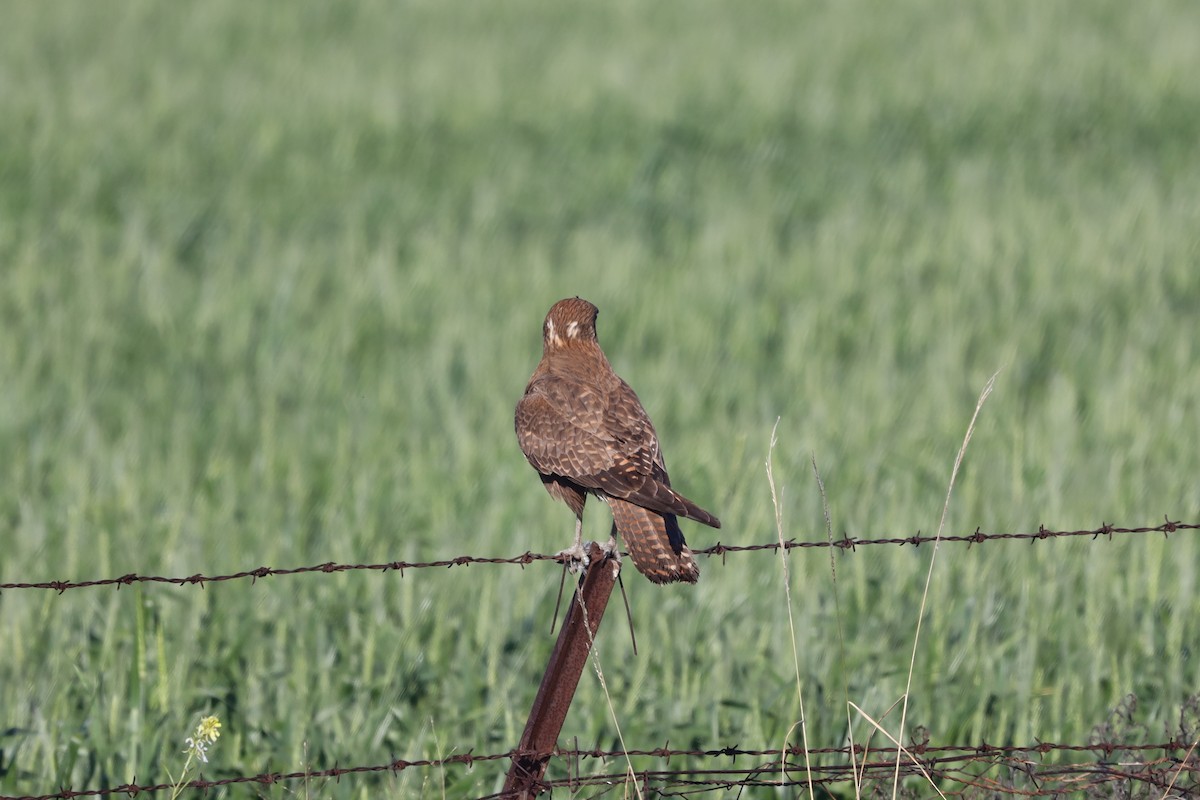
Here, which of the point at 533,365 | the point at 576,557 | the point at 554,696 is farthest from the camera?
the point at 533,365

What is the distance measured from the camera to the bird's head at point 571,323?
4.22 meters

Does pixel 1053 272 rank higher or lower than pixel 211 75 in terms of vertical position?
lower

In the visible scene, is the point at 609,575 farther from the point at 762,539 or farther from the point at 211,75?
the point at 211,75

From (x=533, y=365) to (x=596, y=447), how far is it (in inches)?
207

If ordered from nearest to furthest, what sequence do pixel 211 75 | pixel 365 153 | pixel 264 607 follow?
pixel 264 607, pixel 365 153, pixel 211 75

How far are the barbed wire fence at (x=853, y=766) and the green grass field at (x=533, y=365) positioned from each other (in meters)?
0.22

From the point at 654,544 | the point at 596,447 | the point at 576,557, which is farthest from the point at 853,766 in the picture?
the point at 596,447

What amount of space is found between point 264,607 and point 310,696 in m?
0.67

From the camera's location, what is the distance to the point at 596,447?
12.7 ft

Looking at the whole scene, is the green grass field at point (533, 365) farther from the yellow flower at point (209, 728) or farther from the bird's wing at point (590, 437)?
the bird's wing at point (590, 437)

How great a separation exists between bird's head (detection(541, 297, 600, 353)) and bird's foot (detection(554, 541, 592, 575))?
0.71 m

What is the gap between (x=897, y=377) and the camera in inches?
352

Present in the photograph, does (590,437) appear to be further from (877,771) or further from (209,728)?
(877,771)

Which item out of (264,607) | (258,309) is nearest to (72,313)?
(258,309)
